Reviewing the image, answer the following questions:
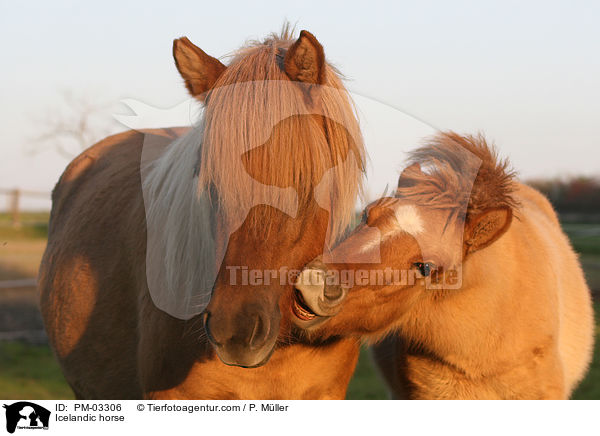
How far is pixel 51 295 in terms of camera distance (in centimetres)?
387

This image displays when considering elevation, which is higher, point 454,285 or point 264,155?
point 264,155

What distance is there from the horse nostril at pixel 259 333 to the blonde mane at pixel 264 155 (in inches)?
10.9

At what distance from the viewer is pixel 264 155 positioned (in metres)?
2.13

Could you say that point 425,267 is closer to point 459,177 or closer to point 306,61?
point 459,177

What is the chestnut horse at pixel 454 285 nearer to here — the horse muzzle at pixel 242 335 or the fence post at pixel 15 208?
the horse muzzle at pixel 242 335

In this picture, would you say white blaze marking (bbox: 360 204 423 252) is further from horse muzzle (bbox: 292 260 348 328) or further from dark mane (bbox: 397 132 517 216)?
horse muzzle (bbox: 292 260 348 328)

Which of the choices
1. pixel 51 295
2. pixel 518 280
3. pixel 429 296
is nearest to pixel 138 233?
pixel 51 295

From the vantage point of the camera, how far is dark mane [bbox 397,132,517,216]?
2.73 m

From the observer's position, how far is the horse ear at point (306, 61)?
2.13 meters

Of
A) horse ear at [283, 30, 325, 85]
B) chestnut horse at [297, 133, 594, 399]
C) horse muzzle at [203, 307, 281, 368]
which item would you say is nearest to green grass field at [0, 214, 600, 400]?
chestnut horse at [297, 133, 594, 399]

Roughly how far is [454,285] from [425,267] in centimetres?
26
